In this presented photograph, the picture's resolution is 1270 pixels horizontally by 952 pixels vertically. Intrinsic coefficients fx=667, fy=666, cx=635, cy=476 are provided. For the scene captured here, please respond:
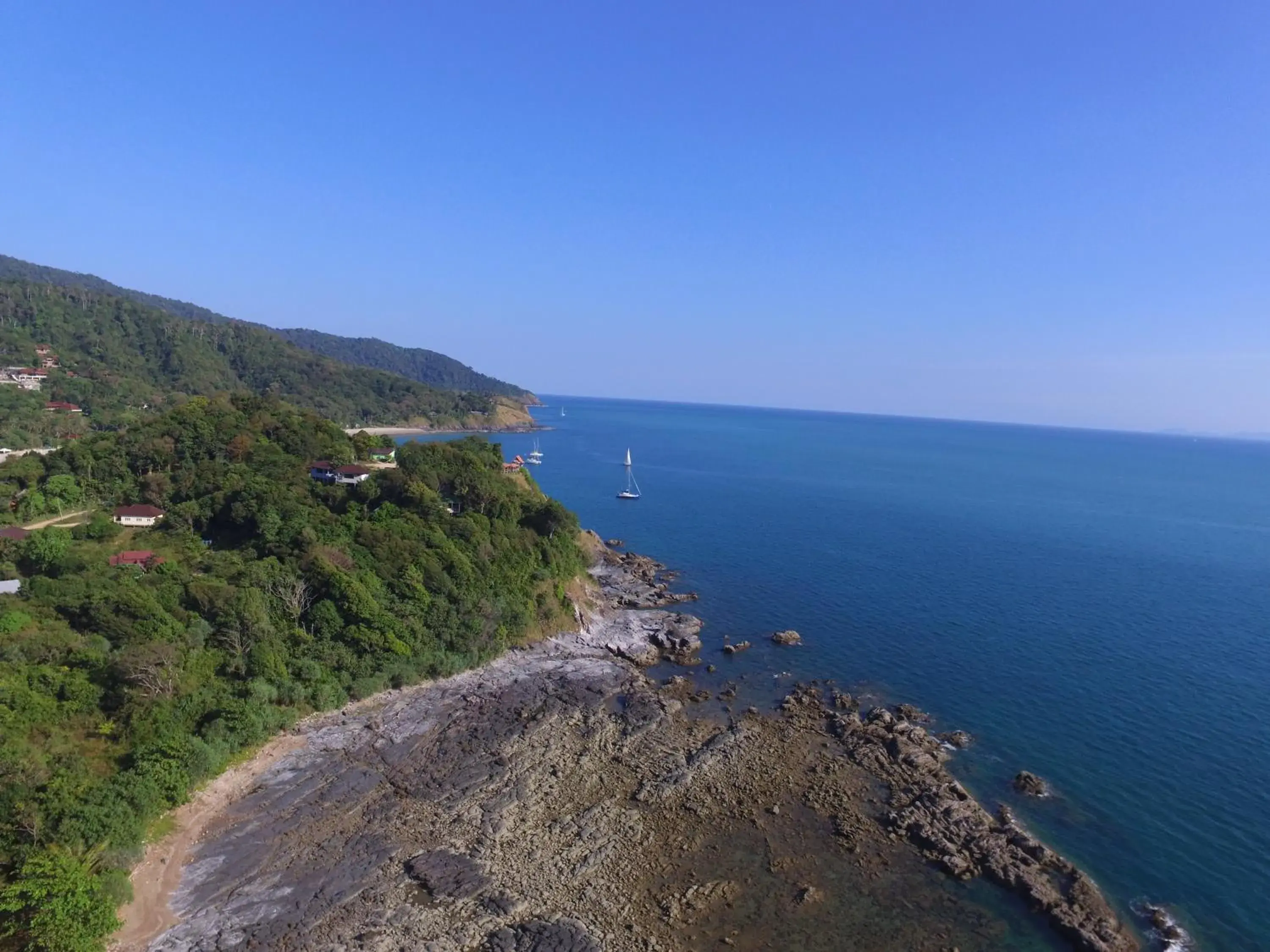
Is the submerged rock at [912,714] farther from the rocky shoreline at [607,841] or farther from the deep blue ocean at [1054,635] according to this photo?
the deep blue ocean at [1054,635]

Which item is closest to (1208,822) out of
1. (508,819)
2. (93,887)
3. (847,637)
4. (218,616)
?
(847,637)

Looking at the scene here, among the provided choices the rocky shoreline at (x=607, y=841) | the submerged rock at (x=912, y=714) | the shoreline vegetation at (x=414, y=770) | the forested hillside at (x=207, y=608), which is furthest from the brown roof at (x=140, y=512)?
the submerged rock at (x=912, y=714)

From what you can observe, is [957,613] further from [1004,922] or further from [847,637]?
[1004,922]

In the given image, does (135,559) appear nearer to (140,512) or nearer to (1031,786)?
(140,512)

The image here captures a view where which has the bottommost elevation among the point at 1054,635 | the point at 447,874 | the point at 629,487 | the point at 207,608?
the point at 447,874

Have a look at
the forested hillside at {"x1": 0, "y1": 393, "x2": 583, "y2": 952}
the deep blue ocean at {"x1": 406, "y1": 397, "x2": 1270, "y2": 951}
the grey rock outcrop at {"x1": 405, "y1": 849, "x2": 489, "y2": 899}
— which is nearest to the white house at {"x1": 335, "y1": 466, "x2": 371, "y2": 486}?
the forested hillside at {"x1": 0, "y1": 393, "x2": 583, "y2": 952}

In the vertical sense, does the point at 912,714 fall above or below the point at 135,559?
below

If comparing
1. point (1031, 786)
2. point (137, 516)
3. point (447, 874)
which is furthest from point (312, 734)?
point (1031, 786)
